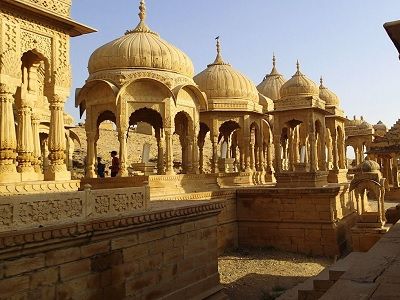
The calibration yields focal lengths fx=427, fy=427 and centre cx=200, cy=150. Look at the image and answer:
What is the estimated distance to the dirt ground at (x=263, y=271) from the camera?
9.83 meters

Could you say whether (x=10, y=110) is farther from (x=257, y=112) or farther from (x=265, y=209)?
(x=257, y=112)

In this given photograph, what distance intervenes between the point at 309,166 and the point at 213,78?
5641 millimetres

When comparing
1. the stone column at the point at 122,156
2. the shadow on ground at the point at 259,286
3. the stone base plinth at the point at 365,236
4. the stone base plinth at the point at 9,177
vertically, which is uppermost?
the stone column at the point at 122,156

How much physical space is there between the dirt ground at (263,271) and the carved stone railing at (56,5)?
7.00 meters

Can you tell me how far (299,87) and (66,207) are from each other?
13.8 m

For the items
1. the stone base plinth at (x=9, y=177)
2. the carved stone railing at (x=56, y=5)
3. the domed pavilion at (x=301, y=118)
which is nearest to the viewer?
the stone base plinth at (x=9, y=177)

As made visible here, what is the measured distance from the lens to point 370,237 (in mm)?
12672

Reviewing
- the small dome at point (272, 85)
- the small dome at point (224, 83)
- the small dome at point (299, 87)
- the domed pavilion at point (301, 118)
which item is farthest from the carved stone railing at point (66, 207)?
the small dome at point (272, 85)

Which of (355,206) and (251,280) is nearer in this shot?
(251,280)

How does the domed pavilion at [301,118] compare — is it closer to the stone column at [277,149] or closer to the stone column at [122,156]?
the stone column at [277,149]

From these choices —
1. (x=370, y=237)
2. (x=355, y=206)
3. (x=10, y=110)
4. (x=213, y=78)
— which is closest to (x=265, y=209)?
(x=370, y=237)

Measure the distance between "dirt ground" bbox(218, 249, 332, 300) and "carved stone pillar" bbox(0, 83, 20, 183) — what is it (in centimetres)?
532

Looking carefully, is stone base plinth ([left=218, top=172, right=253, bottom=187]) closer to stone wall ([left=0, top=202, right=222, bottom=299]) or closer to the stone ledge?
stone wall ([left=0, top=202, right=222, bottom=299])

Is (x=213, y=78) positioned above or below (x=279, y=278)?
above
